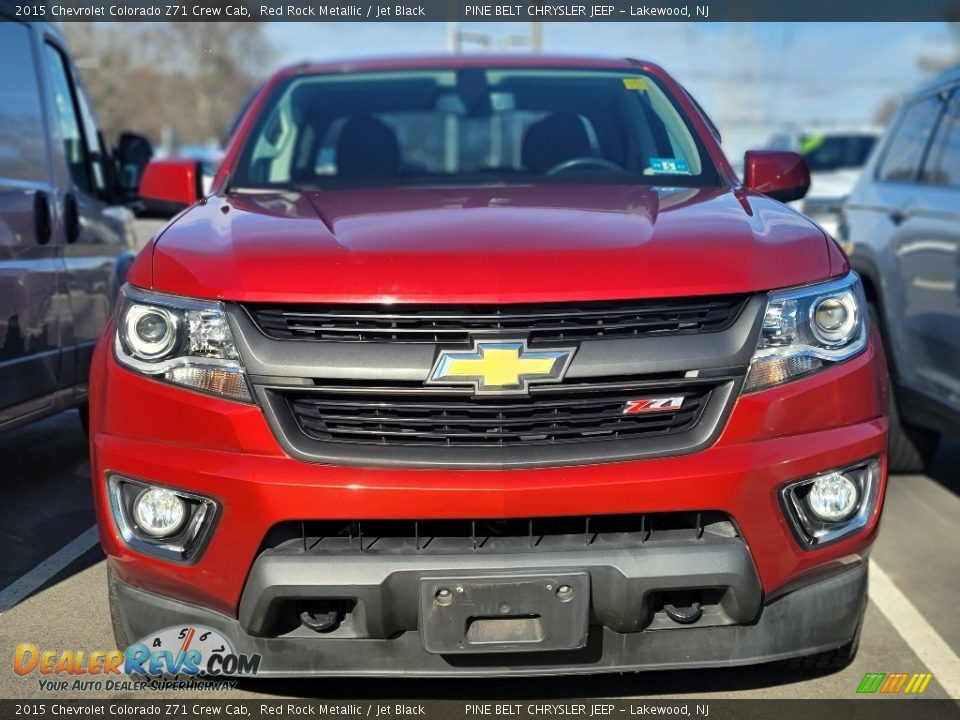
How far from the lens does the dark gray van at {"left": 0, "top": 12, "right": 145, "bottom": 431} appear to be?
15.2ft

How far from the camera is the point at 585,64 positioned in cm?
505

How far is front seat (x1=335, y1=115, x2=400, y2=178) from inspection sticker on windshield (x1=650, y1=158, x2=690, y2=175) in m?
0.92

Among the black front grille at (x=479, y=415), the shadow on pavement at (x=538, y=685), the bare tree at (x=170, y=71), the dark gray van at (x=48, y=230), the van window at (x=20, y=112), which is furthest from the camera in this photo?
the bare tree at (x=170, y=71)

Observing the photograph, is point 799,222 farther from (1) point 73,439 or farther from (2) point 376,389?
(1) point 73,439

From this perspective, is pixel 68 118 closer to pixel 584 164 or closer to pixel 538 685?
pixel 584 164

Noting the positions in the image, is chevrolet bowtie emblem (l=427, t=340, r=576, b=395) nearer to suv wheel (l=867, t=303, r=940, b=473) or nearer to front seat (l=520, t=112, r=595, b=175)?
front seat (l=520, t=112, r=595, b=175)

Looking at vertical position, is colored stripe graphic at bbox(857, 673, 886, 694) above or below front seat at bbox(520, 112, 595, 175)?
below

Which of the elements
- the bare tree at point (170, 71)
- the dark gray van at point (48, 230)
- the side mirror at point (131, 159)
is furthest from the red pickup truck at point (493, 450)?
the bare tree at point (170, 71)

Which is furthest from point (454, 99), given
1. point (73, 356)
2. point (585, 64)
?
point (73, 356)

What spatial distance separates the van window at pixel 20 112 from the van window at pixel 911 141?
3851 millimetres

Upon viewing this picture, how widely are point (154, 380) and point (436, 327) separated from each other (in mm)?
696

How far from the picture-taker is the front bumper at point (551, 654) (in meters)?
2.90

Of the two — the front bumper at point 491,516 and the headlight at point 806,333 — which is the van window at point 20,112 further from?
the headlight at point 806,333

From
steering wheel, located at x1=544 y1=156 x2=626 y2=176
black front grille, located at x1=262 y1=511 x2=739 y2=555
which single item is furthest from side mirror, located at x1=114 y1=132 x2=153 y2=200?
black front grille, located at x1=262 y1=511 x2=739 y2=555
